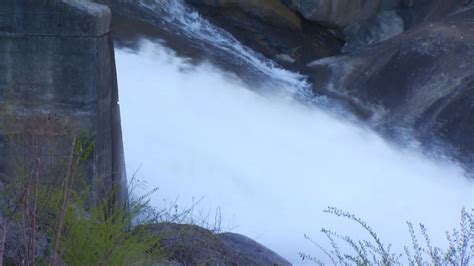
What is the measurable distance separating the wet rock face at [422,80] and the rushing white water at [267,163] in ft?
1.76

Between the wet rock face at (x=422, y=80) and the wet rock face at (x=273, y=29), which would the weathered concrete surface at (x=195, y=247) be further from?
the wet rock face at (x=273, y=29)

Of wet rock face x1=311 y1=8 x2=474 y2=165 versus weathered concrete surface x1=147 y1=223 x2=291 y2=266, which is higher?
wet rock face x1=311 y1=8 x2=474 y2=165

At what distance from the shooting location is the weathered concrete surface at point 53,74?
636 cm

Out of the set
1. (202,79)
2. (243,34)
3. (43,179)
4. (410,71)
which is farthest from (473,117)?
(43,179)

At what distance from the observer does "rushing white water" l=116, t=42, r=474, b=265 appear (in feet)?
26.3

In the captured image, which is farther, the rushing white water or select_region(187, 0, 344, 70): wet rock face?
select_region(187, 0, 344, 70): wet rock face

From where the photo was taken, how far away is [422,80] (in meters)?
10.6

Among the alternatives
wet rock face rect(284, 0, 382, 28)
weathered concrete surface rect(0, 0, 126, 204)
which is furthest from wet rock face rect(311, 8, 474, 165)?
weathered concrete surface rect(0, 0, 126, 204)

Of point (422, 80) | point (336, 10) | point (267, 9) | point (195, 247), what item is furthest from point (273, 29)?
point (195, 247)

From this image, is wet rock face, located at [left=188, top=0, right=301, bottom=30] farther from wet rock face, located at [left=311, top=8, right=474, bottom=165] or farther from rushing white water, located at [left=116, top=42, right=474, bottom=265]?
rushing white water, located at [left=116, top=42, right=474, bottom=265]

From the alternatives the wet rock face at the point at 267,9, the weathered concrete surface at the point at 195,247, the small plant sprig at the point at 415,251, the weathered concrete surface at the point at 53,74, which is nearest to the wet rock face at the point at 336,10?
the wet rock face at the point at 267,9

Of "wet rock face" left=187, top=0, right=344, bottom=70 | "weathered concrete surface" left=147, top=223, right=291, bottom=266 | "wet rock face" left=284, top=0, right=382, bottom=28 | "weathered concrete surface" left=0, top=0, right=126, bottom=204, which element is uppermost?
"wet rock face" left=284, top=0, right=382, bottom=28

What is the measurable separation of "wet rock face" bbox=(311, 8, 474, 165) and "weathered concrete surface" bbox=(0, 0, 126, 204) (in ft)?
15.5

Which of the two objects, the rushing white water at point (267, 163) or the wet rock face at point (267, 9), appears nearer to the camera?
the rushing white water at point (267, 163)
